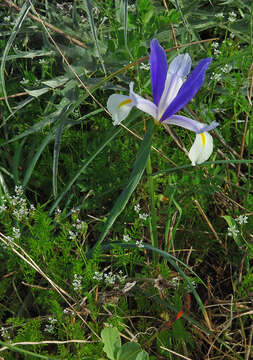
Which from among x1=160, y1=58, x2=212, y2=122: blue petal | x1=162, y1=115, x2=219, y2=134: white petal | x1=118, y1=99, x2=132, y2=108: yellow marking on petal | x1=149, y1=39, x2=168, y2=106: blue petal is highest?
x1=149, y1=39, x2=168, y2=106: blue petal

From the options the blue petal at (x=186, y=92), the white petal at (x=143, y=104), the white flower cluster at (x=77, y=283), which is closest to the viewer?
the white petal at (x=143, y=104)

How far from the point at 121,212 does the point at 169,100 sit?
63cm

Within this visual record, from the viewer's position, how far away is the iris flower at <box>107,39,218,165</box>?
3.60 ft

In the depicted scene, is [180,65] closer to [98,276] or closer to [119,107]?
[119,107]

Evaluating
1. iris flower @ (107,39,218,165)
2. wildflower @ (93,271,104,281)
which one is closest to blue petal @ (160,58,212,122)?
iris flower @ (107,39,218,165)

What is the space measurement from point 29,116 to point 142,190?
0.71 m

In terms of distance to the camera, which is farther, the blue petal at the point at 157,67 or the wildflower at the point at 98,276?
the wildflower at the point at 98,276

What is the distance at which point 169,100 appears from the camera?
3.83ft

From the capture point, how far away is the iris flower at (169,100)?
110cm

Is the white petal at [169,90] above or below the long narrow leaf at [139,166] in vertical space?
above

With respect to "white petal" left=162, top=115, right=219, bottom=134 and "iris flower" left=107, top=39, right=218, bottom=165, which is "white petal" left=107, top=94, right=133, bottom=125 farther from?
"white petal" left=162, top=115, right=219, bottom=134

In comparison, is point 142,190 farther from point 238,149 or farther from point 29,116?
point 29,116

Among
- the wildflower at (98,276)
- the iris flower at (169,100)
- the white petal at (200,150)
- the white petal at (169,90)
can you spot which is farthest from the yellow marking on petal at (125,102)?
the wildflower at (98,276)

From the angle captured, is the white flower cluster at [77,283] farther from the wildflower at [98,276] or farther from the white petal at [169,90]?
the white petal at [169,90]
